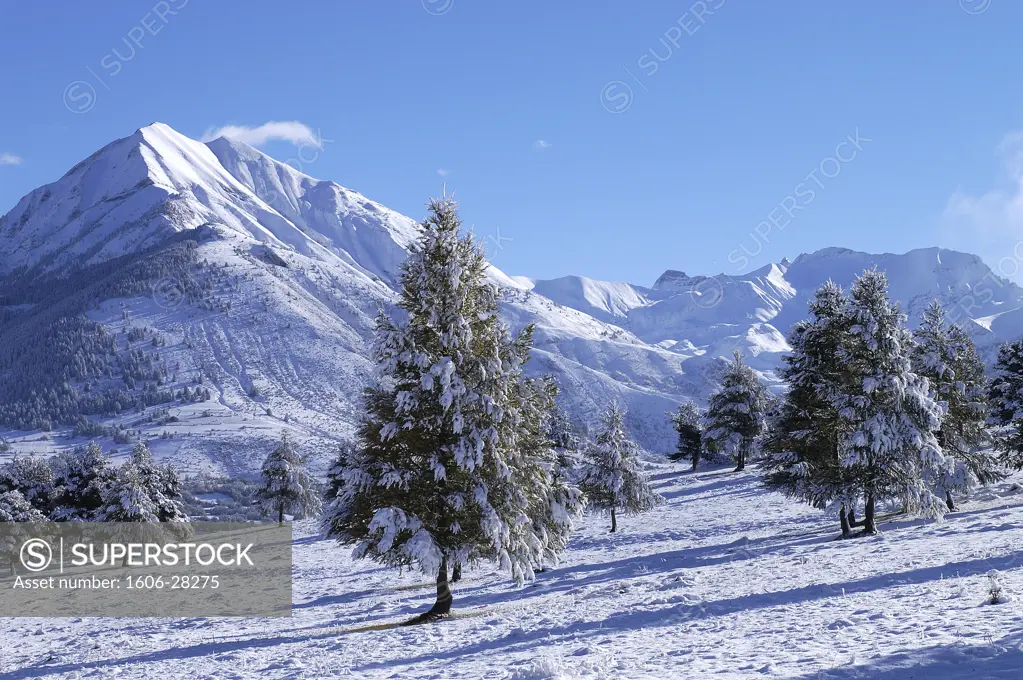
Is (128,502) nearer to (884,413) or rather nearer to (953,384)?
(884,413)

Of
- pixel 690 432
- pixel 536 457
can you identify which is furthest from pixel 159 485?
pixel 690 432

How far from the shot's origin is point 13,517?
5562 cm

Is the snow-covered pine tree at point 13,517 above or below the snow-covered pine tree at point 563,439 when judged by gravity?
below

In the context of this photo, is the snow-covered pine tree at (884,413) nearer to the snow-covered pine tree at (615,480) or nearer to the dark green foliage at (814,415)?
the dark green foliage at (814,415)

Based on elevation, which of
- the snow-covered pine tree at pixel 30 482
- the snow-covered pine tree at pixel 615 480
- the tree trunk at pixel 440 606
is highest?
the snow-covered pine tree at pixel 30 482

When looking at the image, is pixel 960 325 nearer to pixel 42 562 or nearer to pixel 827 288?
pixel 827 288

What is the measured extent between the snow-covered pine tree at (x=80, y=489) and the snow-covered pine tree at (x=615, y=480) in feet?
123

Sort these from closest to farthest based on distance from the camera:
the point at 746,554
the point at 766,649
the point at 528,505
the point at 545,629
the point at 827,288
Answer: the point at 766,649, the point at 545,629, the point at 528,505, the point at 746,554, the point at 827,288

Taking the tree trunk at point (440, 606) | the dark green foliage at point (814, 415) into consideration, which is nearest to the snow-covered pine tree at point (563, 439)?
the dark green foliage at point (814, 415)

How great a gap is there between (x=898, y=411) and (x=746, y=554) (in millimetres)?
7969

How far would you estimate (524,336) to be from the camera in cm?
2162

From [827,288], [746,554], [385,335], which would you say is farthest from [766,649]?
[827,288]

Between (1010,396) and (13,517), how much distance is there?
6689 cm

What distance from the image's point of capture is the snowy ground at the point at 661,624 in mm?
11523
